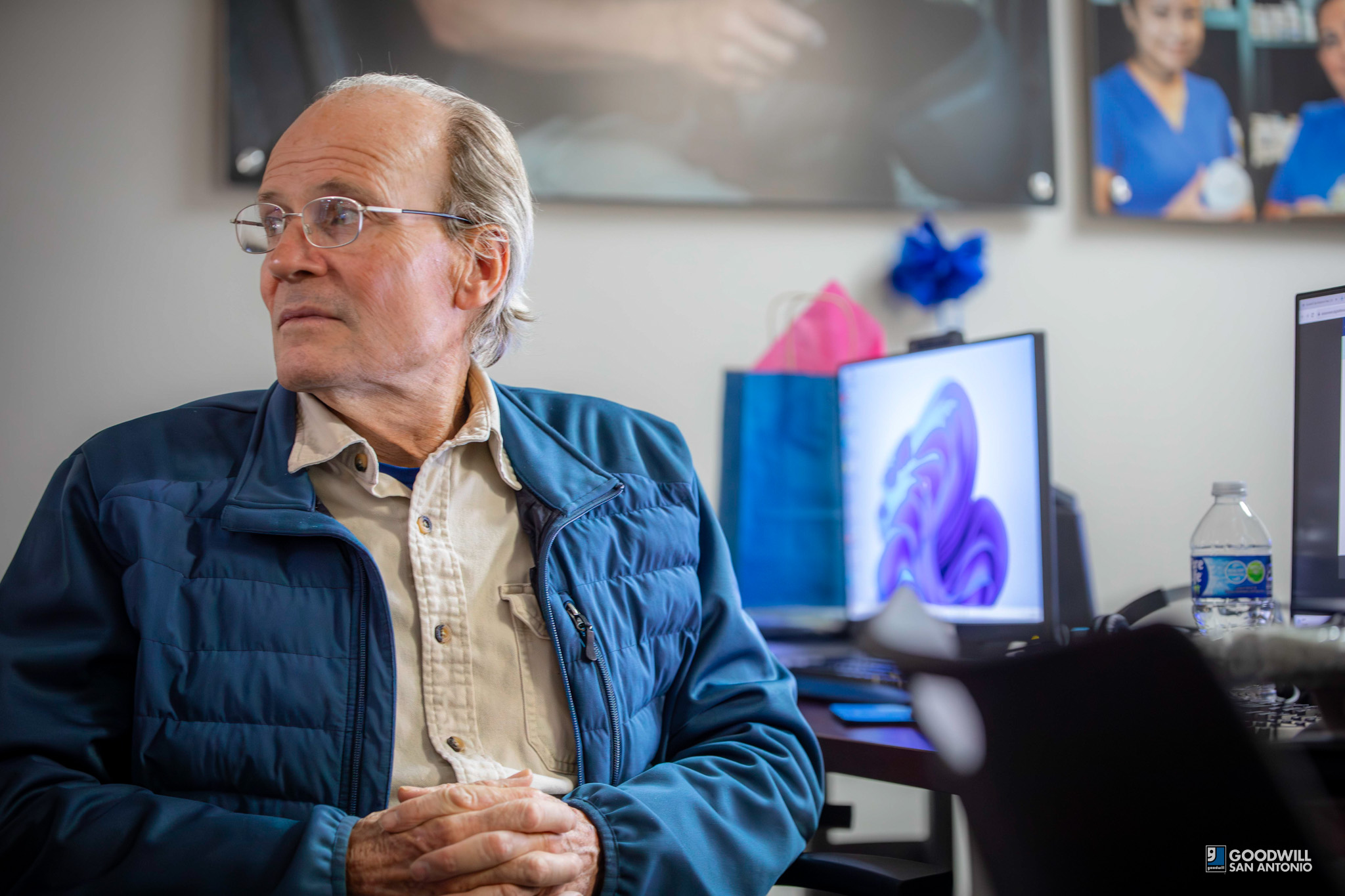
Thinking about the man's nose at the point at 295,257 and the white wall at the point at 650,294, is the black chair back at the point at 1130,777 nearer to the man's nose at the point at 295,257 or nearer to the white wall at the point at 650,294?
the man's nose at the point at 295,257

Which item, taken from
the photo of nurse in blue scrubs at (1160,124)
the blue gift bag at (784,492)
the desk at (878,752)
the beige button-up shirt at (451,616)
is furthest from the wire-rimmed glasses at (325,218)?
the photo of nurse in blue scrubs at (1160,124)

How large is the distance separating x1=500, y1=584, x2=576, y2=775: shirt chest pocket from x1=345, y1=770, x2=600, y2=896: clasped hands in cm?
15

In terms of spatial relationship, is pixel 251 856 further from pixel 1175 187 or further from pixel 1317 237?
pixel 1317 237

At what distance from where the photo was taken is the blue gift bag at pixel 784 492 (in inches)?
77.5

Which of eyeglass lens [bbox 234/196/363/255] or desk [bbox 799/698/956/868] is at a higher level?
eyeglass lens [bbox 234/196/363/255]

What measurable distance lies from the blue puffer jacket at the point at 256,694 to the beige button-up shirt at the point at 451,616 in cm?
4

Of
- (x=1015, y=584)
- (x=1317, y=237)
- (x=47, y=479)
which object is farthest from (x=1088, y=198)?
(x=47, y=479)

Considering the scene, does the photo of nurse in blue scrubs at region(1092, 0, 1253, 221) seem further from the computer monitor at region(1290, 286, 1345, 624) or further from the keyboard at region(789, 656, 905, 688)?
the keyboard at region(789, 656, 905, 688)

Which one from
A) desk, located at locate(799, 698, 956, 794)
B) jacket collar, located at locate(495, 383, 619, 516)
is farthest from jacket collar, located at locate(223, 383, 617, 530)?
desk, located at locate(799, 698, 956, 794)

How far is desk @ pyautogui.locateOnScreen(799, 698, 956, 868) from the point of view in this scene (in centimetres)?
115

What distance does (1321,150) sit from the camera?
2211mm

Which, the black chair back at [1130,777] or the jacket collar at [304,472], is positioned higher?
the jacket collar at [304,472]

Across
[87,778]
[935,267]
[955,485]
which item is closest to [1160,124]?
[935,267]

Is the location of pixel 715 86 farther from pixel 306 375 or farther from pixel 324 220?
pixel 306 375
